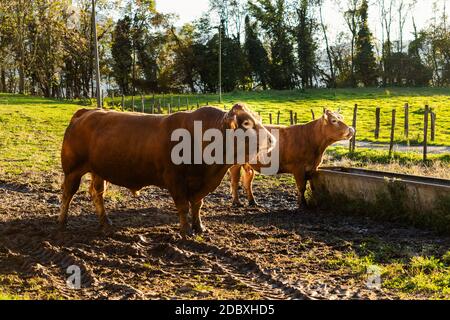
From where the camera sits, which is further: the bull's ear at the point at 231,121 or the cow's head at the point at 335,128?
the cow's head at the point at 335,128

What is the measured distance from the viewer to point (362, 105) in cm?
4119

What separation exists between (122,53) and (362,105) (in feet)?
103

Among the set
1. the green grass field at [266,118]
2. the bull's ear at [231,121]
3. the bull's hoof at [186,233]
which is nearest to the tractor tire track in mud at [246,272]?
the bull's hoof at [186,233]

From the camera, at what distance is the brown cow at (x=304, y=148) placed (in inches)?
467

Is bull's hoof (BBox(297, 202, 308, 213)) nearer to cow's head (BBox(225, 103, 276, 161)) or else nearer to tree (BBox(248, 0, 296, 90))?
cow's head (BBox(225, 103, 276, 161))

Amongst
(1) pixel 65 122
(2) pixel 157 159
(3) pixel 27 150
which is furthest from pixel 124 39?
(2) pixel 157 159

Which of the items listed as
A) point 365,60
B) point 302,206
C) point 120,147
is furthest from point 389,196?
point 365,60

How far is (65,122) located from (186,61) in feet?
113

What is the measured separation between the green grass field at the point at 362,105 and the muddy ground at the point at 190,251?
43.8ft

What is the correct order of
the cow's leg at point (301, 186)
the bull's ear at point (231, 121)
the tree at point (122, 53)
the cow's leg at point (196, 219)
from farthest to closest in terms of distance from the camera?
the tree at point (122, 53) < the cow's leg at point (301, 186) < the cow's leg at point (196, 219) < the bull's ear at point (231, 121)

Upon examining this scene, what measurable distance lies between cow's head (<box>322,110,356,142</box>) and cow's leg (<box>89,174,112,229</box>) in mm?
4858

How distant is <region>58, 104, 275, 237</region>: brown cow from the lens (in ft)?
27.7

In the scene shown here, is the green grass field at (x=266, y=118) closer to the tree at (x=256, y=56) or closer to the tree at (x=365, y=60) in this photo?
the tree at (x=365, y=60)

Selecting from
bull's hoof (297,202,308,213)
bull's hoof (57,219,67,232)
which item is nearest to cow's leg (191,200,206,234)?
bull's hoof (57,219,67,232)
